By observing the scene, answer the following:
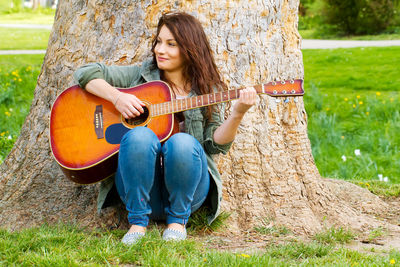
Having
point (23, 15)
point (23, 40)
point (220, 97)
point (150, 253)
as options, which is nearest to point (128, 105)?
point (220, 97)

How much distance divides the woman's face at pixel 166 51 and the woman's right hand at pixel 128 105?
0.93 feet

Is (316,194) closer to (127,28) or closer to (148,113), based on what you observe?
(148,113)

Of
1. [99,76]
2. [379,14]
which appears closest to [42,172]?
[99,76]

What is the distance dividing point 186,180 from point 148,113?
0.45 m

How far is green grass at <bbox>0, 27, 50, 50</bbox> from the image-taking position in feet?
41.5

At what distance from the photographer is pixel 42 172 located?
3484 mm

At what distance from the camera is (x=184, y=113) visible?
2959mm

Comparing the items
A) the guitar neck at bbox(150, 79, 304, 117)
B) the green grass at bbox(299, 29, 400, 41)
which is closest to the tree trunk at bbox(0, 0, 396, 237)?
the guitar neck at bbox(150, 79, 304, 117)

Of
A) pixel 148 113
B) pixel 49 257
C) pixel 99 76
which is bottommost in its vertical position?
pixel 49 257

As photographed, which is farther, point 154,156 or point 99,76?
point 99,76

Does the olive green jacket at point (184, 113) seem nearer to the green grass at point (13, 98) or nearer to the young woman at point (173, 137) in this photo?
the young woman at point (173, 137)

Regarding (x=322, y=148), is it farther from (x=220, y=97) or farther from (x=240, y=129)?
(x=220, y=97)

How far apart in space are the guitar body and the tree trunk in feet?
1.55

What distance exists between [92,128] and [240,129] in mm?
957
